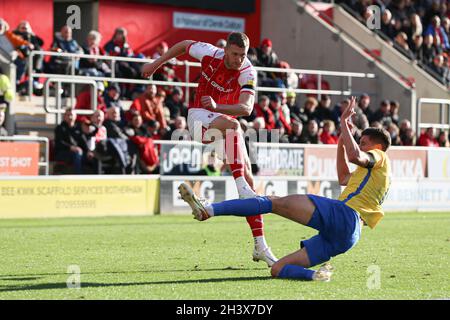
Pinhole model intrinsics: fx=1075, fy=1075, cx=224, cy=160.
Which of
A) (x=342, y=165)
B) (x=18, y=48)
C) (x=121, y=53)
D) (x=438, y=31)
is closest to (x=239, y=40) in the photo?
(x=342, y=165)

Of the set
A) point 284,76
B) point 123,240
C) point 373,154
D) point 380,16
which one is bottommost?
point 123,240

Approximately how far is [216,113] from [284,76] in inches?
622

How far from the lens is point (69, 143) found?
67.4ft

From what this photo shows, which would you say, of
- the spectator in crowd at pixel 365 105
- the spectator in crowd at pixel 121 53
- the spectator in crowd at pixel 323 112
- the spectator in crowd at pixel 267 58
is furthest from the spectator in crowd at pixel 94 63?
the spectator in crowd at pixel 365 105

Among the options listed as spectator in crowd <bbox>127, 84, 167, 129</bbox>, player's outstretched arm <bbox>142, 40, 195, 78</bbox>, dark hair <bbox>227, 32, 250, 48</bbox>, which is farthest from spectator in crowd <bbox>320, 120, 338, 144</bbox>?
dark hair <bbox>227, 32, 250, 48</bbox>

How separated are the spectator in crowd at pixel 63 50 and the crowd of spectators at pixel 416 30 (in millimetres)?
10608

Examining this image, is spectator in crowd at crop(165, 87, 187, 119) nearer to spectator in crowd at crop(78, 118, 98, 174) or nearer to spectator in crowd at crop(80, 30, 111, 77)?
spectator in crowd at crop(80, 30, 111, 77)

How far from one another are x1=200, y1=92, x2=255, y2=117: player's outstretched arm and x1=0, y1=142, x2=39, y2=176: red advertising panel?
885cm

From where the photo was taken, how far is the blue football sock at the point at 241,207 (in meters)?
9.54

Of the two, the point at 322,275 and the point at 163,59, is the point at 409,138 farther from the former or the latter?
Result: the point at 322,275

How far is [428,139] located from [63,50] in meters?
9.46

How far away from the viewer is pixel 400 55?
30.8 metres

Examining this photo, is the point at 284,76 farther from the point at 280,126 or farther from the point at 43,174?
the point at 43,174
